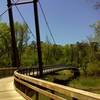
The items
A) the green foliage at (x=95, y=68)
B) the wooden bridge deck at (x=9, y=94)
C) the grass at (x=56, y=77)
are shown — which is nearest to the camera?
the wooden bridge deck at (x=9, y=94)

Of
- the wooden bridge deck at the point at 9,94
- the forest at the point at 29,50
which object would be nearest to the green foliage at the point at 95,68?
the forest at the point at 29,50

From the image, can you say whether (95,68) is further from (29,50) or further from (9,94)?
(9,94)

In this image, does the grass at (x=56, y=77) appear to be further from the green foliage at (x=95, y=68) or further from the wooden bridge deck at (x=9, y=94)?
the wooden bridge deck at (x=9, y=94)

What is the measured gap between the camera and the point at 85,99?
8.65 metres

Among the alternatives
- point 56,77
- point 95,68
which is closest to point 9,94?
point 56,77

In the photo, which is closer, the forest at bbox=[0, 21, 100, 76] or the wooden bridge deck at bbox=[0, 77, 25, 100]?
the wooden bridge deck at bbox=[0, 77, 25, 100]

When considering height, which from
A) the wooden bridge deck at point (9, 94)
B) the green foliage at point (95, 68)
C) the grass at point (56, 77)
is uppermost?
the green foliage at point (95, 68)

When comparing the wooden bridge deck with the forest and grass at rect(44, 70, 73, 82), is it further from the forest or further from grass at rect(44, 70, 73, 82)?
the forest

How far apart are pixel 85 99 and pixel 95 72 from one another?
77.5 metres

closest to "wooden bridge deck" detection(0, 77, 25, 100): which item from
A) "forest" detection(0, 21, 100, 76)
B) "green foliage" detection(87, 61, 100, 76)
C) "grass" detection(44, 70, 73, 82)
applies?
"grass" detection(44, 70, 73, 82)

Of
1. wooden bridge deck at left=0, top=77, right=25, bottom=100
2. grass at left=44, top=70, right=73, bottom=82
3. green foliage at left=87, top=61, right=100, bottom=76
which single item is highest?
green foliage at left=87, top=61, right=100, bottom=76

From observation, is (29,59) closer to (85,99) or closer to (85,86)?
(85,86)

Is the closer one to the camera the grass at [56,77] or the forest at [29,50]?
the grass at [56,77]

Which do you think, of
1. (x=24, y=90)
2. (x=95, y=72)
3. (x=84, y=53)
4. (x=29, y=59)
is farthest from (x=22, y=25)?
(x=24, y=90)
